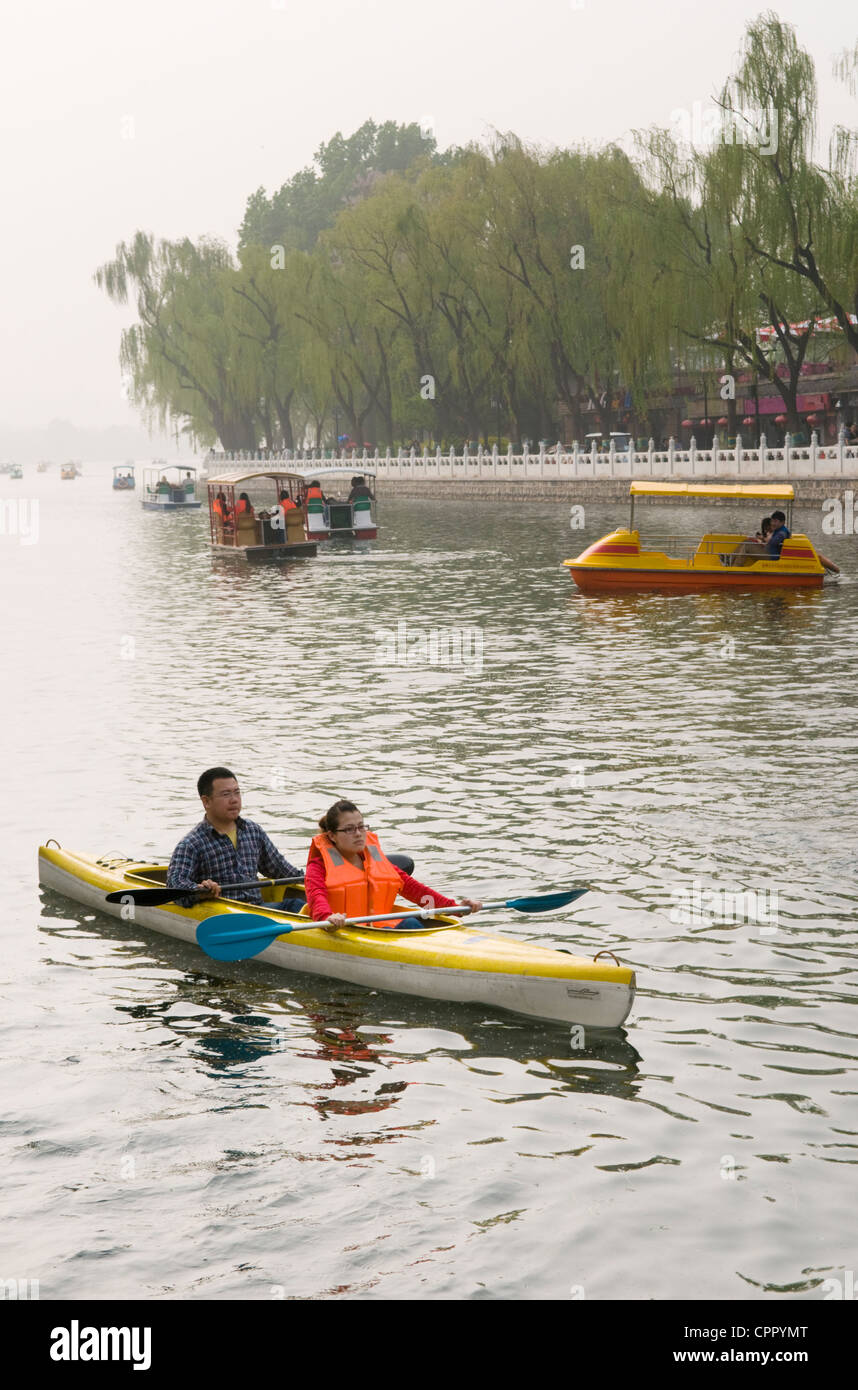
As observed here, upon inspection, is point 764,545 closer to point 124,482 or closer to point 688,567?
point 688,567

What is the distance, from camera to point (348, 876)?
8.88m

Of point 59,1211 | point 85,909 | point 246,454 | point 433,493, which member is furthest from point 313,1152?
point 246,454

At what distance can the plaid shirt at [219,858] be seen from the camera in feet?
31.2

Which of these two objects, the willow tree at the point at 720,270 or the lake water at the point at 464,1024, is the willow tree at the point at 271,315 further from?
the lake water at the point at 464,1024

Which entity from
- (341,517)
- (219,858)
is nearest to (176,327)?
(341,517)

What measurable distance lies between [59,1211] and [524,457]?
5268cm

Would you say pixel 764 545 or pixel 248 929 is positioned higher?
pixel 764 545

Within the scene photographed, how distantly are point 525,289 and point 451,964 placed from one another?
50548 millimetres

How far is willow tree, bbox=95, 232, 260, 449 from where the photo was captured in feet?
266

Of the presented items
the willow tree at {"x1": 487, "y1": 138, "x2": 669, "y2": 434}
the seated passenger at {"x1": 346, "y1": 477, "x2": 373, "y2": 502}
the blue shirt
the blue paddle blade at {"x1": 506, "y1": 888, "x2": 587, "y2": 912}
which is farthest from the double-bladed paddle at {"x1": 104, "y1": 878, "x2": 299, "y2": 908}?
the willow tree at {"x1": 487, "y1": 138, "x2": 669, "y2": 434}

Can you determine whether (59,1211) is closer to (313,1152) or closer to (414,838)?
(313,1152)

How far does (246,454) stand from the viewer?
298ft

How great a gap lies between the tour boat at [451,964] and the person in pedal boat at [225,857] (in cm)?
13

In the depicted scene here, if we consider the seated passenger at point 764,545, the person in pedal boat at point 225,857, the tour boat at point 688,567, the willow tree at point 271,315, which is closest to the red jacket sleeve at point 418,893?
the person in pedal boat at point 225,857
